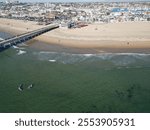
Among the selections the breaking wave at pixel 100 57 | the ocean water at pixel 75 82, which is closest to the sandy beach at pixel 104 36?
the breaking wave at pixel 100 57

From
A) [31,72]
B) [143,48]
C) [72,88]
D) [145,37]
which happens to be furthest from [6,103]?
[145,37]

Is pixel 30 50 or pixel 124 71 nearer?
pixel 124 71

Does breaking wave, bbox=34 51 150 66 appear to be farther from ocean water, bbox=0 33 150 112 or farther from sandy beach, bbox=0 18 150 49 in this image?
sandy beach, bbox=0 18 150 49

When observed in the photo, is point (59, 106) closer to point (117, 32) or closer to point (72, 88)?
point (72, 88)

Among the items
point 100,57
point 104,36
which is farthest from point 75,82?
point 104,36

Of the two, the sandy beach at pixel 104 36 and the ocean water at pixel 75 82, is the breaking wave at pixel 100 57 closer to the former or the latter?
the ocean water at pixel 75 82
